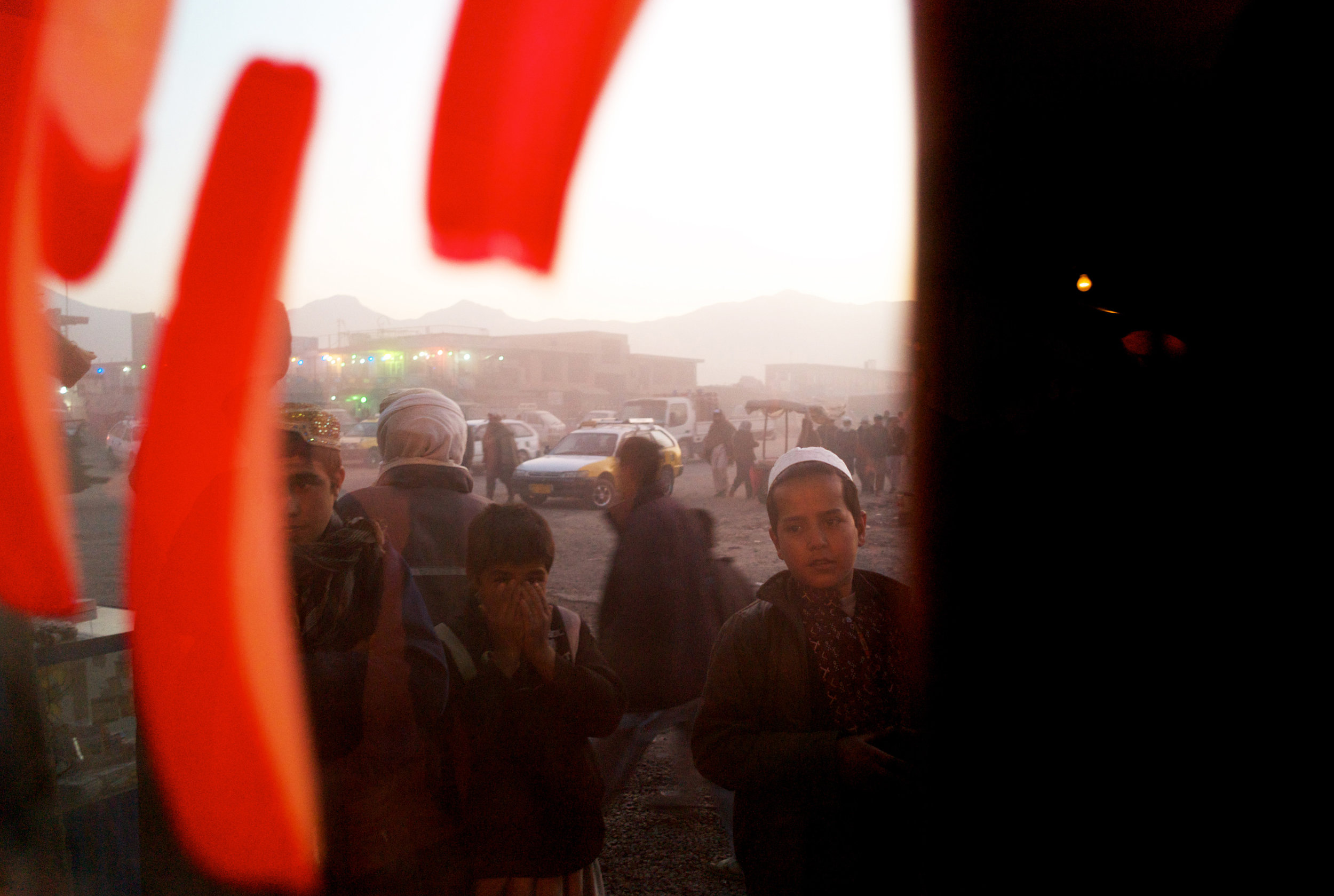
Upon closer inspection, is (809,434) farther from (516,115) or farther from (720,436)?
(516,115)

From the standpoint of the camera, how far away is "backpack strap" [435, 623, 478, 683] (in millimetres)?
1615

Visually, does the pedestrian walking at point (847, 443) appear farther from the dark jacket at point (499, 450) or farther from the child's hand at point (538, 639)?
the child's hand at point (538, 639)

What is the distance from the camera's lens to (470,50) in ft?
7.57

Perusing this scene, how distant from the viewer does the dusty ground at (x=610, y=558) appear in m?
2.47

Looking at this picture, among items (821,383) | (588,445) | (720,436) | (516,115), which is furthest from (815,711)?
(720,436)

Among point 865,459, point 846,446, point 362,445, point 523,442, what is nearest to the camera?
point 846,446

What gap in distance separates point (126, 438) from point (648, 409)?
39.7 ft

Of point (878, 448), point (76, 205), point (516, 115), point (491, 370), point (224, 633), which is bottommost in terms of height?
point (878, 448)

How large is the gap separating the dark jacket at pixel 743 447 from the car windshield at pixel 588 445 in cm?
192

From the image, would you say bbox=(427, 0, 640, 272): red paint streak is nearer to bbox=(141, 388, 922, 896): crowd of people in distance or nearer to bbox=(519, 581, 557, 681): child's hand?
bbox=(141, 388, 922, 896): crowd of people in distance

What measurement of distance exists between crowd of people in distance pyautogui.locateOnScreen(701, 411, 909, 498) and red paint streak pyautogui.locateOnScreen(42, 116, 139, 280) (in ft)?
19.4

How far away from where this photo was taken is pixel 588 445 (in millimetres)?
10328

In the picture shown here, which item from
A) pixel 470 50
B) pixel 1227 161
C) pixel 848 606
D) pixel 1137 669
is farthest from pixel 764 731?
pixel 1227 161

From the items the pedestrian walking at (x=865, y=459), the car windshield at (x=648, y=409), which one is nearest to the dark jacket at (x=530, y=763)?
the pedestrian walking at (x=865, y=459)
